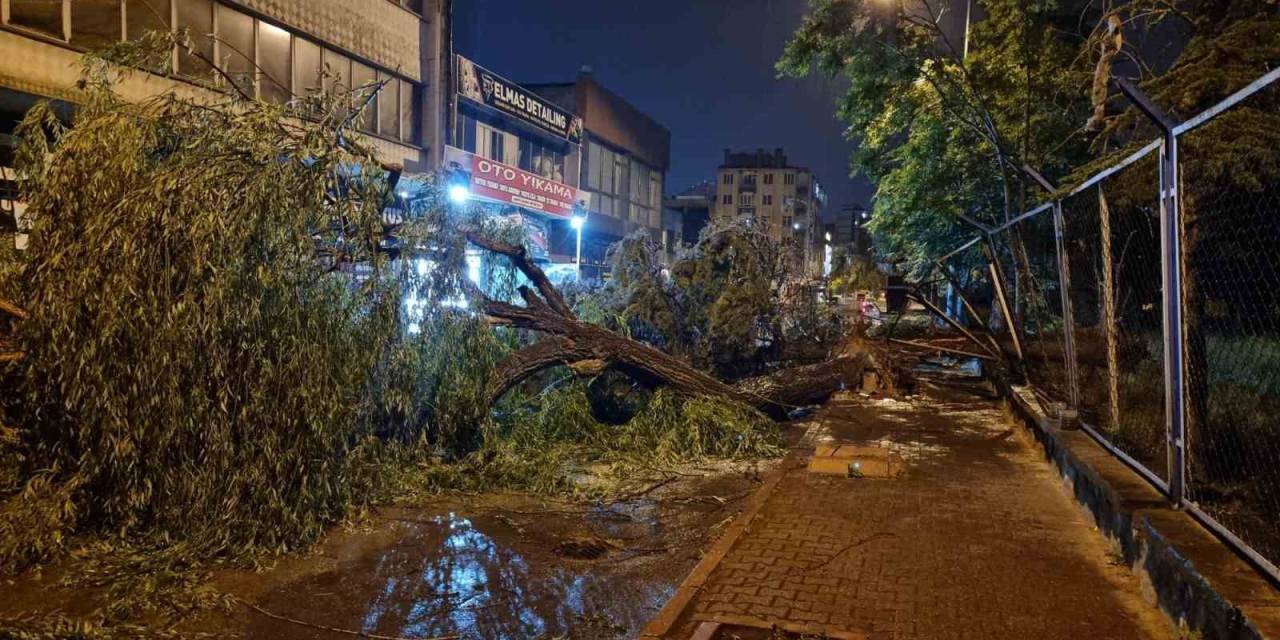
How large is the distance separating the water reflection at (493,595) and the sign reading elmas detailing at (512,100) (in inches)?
708

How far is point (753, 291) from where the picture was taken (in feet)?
39.9

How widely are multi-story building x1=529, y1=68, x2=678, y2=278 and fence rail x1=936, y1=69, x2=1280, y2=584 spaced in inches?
764

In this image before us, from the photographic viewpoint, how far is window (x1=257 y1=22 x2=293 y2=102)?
50.4 feet

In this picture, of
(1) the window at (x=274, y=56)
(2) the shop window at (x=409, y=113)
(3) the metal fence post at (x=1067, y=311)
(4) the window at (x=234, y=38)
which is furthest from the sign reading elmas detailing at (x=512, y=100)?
(3) the metal fence post at (x=1067, y=311)

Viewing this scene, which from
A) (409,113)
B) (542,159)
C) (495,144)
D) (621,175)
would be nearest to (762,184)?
(621,175)

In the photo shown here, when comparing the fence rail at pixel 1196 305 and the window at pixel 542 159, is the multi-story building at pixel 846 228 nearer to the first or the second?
the window at pixel 542 159

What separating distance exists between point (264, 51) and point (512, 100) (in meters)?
9.57

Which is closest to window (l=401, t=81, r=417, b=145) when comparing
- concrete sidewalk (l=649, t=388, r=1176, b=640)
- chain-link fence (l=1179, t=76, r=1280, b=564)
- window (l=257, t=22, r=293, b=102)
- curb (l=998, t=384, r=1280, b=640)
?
window (l=257, t=22, r=293, b=102)

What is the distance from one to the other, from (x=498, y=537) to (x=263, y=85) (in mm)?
12748

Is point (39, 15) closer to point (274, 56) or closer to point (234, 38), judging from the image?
point (234, 38)

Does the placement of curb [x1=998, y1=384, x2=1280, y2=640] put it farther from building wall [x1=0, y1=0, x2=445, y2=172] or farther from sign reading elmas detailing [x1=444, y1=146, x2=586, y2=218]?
sign reading elmas detailing [x1=444, y1=146, x2=586, y2=218]

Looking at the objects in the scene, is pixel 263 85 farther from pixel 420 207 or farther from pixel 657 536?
pixel 657 536

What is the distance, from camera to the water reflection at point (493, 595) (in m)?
4.38

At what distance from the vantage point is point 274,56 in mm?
15727
